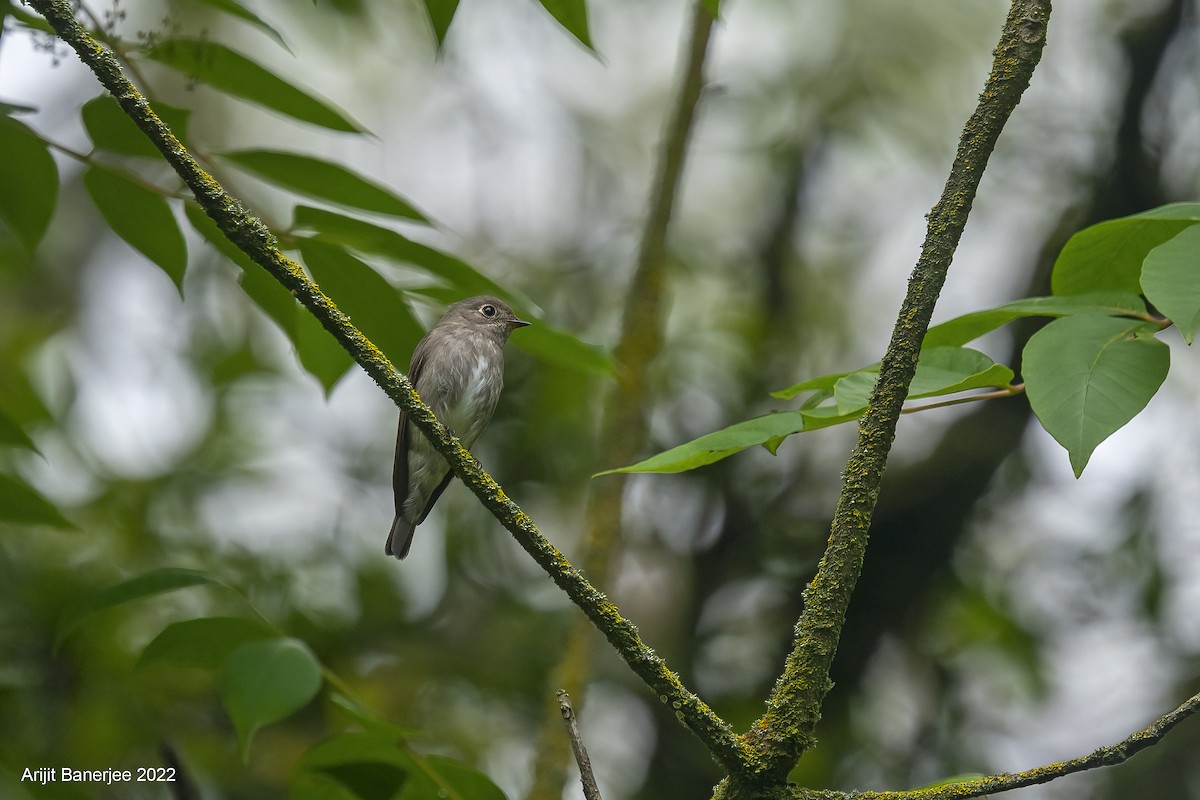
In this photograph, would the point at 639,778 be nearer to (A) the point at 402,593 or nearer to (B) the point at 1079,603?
(A) the point at 402,593

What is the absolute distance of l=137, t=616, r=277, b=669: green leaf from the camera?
2.38 m

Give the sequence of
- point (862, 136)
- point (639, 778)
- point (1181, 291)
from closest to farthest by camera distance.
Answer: point (1181, 291) → point (639, 778) → point (862, 136)

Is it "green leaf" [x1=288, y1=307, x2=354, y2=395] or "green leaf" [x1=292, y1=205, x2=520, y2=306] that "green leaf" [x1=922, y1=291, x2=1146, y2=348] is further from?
"green leaf" [x1=288, y1=307, x2=354, y2=395]

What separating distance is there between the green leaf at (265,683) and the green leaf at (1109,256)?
1614 mm

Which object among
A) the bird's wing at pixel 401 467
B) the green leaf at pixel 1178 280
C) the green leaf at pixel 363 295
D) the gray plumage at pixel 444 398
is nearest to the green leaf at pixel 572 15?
the green leaf at pixel 363 295

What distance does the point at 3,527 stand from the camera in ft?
15.9

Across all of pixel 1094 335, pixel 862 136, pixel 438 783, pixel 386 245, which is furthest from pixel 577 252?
pixel 1094 335

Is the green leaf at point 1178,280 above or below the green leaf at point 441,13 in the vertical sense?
below

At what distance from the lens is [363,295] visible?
245cm

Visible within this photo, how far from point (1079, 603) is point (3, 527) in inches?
186

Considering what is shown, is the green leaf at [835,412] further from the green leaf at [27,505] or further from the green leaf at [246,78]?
the green leaf at [27,505]

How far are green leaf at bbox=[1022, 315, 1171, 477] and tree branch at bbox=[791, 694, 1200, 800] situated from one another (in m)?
0.37

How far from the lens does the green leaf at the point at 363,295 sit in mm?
2406

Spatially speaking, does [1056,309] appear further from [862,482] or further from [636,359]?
[636,359]
